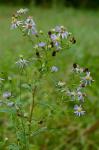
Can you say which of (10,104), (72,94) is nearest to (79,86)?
(72,94)

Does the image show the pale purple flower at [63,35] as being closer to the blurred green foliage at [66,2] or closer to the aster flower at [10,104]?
the aster flower at [10,104]

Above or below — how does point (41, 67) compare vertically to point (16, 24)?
below

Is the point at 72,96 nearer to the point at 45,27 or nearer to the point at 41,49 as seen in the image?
the point at 41,49

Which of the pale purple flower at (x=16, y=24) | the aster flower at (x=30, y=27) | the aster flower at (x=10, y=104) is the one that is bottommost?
the aster flower at (x=10, y=104)

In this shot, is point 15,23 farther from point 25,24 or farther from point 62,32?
point 62,32

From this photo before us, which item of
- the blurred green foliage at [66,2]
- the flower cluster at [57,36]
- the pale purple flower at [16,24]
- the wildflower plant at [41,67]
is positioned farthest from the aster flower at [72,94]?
the blurred green foliage at [66,2]

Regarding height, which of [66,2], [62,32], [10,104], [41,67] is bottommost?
[10,104]

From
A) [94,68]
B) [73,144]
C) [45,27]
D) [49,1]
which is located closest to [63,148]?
[73,144]

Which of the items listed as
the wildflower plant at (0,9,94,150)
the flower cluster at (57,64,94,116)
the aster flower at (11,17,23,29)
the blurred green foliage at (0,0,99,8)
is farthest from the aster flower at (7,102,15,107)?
the blurred green foliage at (0,0,99,8)

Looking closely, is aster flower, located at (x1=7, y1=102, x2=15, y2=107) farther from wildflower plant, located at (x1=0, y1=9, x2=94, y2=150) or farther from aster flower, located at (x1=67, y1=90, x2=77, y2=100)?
aster flower, located at (x1=67, y1=90, x2=77, y2=100)

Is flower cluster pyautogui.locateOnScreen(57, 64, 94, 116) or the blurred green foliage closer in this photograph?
flower cluster pyautogui.locateOnScreen(57, 64, 94, 116)

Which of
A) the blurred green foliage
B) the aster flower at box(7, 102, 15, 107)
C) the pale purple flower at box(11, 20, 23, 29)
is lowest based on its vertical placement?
the aster flower at box(7, 102, 15, 107)

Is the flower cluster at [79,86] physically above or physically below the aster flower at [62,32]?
below
